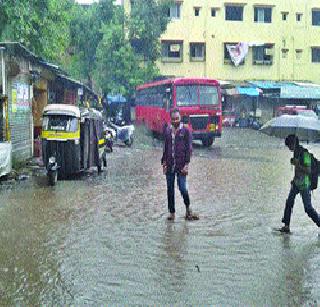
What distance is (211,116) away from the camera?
86.7ft

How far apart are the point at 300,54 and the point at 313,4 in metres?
4.16

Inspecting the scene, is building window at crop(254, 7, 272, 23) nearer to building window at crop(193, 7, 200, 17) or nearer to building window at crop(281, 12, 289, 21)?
building window at crop(281, 12, 289, 21)

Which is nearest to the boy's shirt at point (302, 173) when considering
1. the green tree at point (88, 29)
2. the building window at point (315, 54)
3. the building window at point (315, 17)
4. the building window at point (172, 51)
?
the green tree at point (88, 29)

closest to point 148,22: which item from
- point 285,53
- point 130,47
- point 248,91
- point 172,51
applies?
point 130,47

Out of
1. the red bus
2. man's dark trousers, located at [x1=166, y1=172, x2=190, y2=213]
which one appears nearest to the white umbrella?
man's dark trousers, located at [x1=166, y1=172, x2=190, y2=213]

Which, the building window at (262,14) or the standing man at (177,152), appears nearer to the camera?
the standing man at (177,152)

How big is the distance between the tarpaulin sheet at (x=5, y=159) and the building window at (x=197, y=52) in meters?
33.3

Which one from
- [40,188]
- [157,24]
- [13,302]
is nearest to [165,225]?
[13,302]

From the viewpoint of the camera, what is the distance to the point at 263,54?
47.7m

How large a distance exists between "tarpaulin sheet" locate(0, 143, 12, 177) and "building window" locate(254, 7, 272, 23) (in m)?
35.9

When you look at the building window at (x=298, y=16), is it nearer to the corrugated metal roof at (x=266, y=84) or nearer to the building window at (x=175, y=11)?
the corrugated metal roof at (x=266, y=84)

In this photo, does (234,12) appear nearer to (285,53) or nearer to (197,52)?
(197,52)

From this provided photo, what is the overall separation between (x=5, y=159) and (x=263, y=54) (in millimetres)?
36334

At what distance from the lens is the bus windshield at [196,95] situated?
86.1ft
